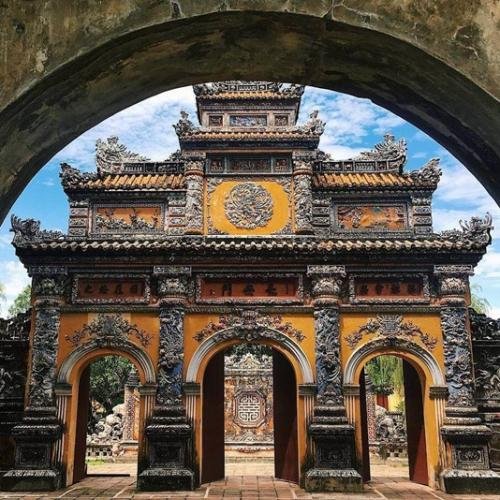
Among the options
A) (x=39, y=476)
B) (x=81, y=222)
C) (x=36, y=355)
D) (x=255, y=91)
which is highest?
(x=255, y=91)

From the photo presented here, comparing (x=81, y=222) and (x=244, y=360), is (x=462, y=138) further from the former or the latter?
(x=244, y=360)

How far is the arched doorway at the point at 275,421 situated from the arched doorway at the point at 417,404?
144cm

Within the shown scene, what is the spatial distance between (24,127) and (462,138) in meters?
2.08

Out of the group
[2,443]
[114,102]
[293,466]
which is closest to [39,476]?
[2,443]

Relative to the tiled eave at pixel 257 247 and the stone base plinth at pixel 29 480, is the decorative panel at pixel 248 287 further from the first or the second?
the stone base plinth at pixel 29 480

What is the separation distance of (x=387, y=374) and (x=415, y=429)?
52.8 feet

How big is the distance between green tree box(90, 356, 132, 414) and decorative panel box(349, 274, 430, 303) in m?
20.2

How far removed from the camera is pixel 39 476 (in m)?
12.4

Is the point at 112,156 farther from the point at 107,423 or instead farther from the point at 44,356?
the point at 107,423

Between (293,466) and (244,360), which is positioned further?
(244,360)

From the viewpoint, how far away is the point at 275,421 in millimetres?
14180

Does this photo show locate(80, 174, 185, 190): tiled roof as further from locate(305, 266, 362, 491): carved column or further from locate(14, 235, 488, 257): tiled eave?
locate(305, 266, 362, 491): carved column

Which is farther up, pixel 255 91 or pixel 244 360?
pixel 255 91

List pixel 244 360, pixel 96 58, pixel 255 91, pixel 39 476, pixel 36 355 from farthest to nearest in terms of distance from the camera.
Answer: pixel 244 360 → pixel 255 91 → pixel 36 355 → pixel 39 476 → pixel 96 58
